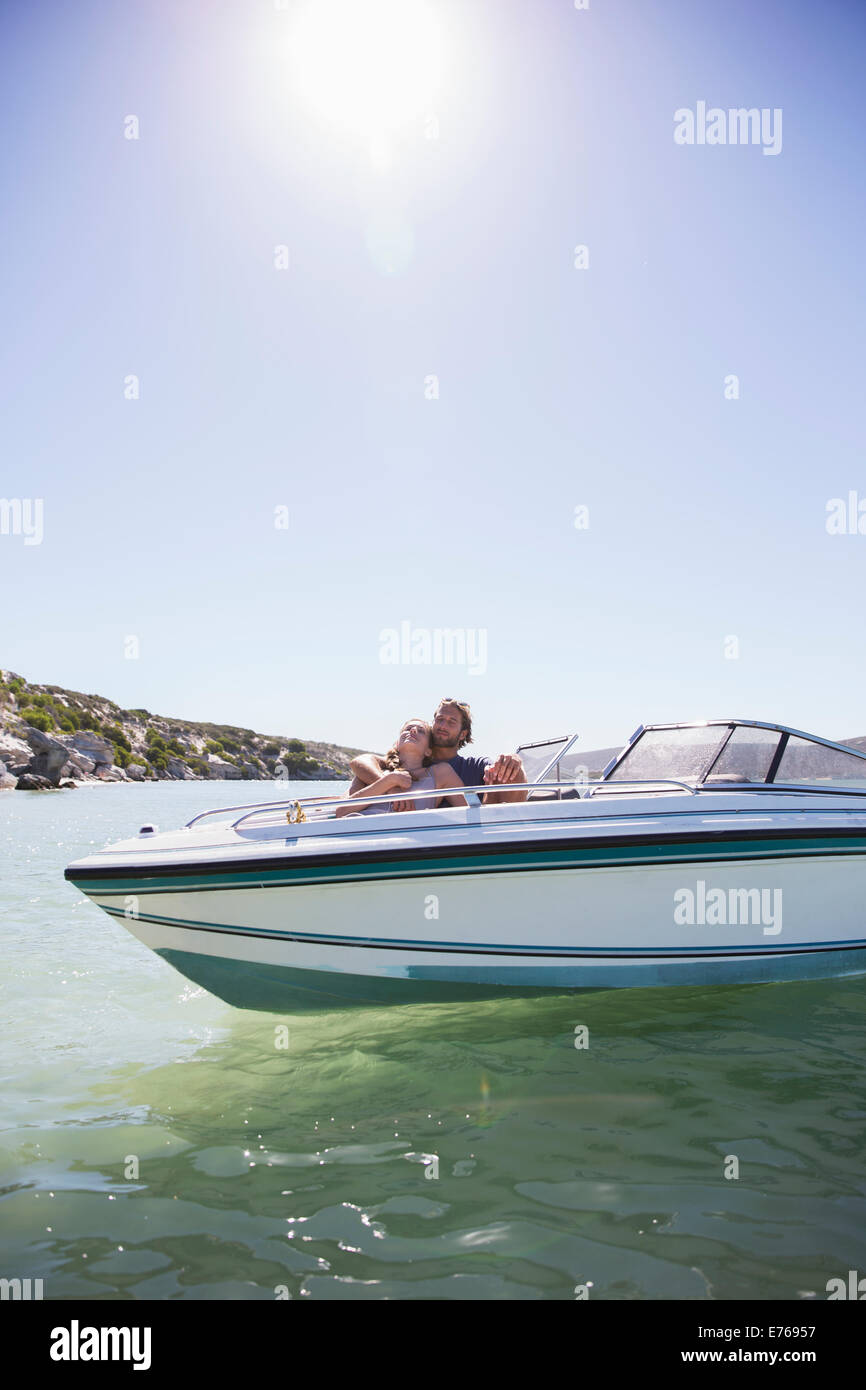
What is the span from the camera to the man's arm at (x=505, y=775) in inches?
198

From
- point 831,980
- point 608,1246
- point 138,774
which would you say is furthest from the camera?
point 138,774

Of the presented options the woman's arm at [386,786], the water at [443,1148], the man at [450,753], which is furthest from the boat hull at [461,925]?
the man at [450,753]

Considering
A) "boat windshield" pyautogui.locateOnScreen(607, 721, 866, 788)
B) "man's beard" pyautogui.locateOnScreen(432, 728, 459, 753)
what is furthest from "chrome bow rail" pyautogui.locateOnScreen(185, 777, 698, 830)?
"man's beard" pyautogui.locateOnScreen(432, 728, 459, 753)

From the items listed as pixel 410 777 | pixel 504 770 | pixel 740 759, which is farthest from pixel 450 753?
pixel 740 759

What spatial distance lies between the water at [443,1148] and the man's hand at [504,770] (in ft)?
4.86

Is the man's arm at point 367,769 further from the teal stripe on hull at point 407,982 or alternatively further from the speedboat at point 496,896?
the teal stripe on hull at point 407,982

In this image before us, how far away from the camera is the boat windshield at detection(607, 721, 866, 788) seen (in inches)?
204

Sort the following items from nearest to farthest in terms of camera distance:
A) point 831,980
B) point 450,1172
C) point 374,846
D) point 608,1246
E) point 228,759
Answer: point 608,1246, point 450,1172, point 374,846, point 831,980, point 228,759

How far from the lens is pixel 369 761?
5.45 m

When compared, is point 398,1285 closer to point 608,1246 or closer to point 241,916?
point 608,1246
